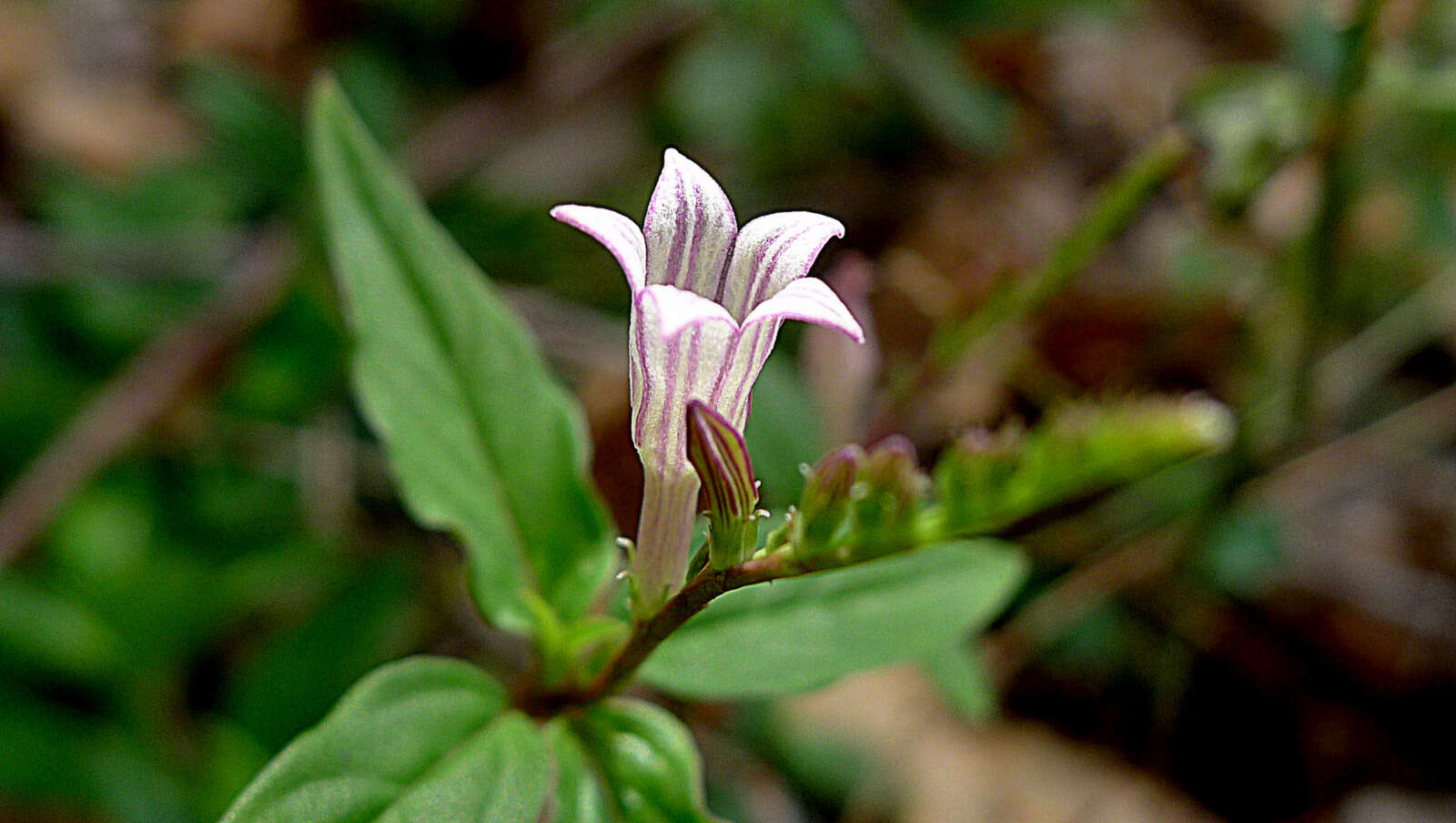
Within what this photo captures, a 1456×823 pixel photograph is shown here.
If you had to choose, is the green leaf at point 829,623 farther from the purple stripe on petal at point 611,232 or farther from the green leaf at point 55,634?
the green leaf at point 55,634

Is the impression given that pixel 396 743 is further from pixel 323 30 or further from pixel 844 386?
A: pixel 323 30

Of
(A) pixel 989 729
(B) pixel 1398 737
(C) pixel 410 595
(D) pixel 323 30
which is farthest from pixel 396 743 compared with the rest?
(D) pixel 323 30

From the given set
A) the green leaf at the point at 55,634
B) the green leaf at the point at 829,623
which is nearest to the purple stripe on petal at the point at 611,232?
the green leaf at the point at 829,623

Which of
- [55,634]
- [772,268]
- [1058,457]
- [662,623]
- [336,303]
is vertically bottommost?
[55,634]

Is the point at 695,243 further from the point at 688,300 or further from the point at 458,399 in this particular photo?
the point at 458,399

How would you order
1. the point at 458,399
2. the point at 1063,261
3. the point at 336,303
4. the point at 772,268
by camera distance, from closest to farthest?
the point at 772,268
the point at 458,399
the point at 1063,261
the point at 336,303

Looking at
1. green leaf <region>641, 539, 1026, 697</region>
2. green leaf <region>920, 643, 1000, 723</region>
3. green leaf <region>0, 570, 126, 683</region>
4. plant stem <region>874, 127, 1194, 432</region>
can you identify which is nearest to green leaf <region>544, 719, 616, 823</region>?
green leaf <region>641, 539, 1026, 697</region>

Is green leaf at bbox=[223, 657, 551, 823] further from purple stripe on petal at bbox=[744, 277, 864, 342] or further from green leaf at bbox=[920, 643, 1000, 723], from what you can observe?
green leaf at bbox=[920, 643, 1000, 723]

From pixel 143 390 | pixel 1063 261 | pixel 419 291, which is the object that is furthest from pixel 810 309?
pixel 143 390
